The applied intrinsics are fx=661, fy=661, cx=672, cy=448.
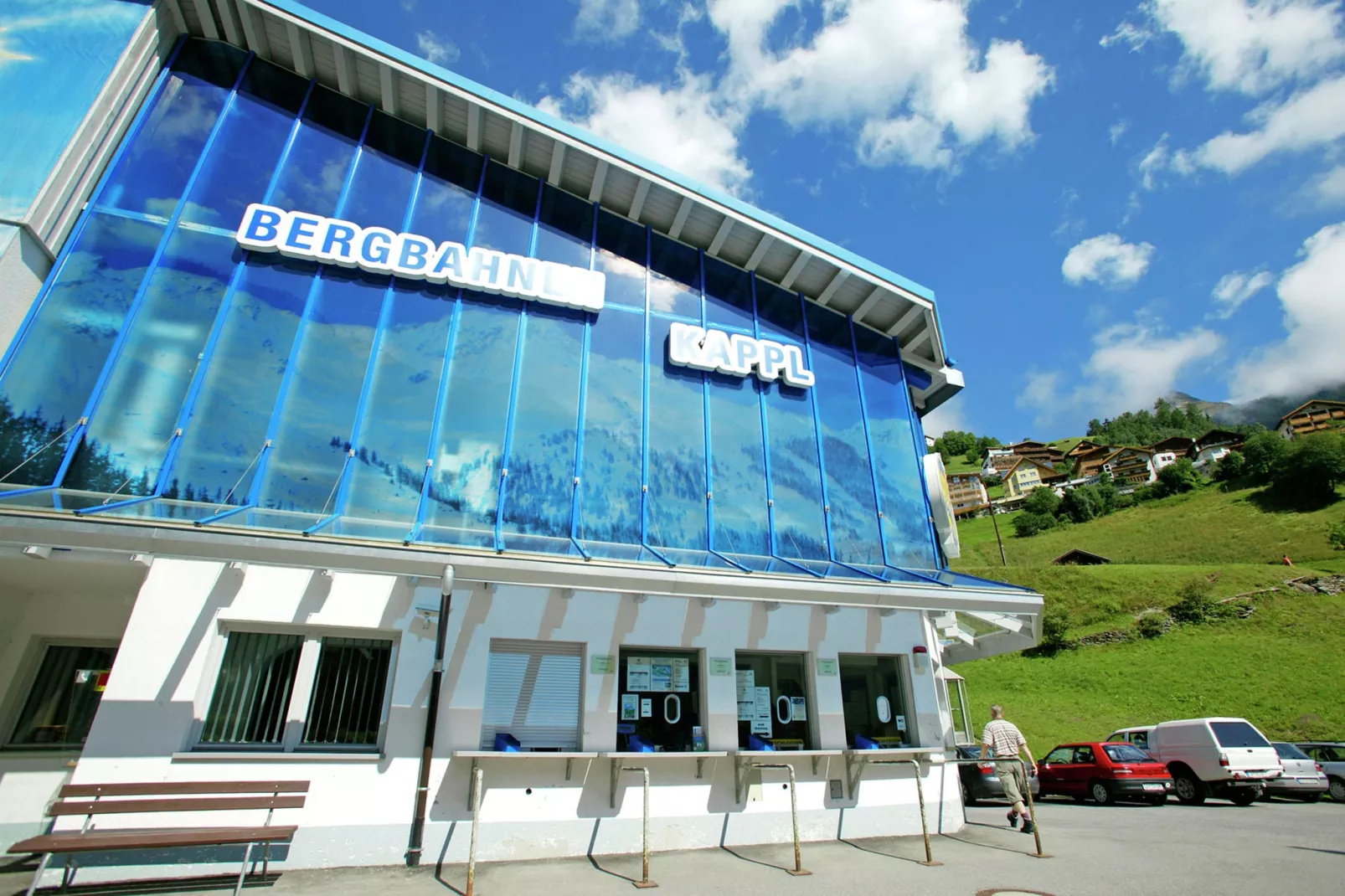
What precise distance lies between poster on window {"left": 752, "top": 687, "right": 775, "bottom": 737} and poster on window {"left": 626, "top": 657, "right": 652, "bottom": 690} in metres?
1.76

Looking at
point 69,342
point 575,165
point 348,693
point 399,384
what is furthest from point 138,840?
point 575,165

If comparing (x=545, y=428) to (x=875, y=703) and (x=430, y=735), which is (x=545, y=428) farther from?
(x=875, y=703)

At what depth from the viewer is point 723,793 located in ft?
29.6

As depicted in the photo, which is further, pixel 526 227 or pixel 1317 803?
pixel 1317 803

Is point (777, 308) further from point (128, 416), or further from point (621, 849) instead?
point (128, 416)

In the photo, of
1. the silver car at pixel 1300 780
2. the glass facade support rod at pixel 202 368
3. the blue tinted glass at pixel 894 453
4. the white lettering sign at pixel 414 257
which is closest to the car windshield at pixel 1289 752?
the silver car at pixel 1300 780

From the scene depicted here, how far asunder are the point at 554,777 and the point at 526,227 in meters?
8.68

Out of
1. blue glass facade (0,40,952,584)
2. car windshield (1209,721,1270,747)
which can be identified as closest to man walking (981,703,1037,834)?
blue glass facade (0,40,952,584)

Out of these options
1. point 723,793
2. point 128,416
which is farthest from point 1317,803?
point 128,416

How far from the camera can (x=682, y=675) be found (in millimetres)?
9562

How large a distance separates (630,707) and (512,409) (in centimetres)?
458

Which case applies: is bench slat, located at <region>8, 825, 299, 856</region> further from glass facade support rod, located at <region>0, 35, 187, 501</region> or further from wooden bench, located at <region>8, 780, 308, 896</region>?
glass facade support rod, located at <region>0, 35, 187, 501</region>

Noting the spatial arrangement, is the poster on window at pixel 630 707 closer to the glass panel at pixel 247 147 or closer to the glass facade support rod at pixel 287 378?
the glass facade support rod at pixel 287 378

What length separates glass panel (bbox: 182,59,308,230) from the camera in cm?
Result: 968
